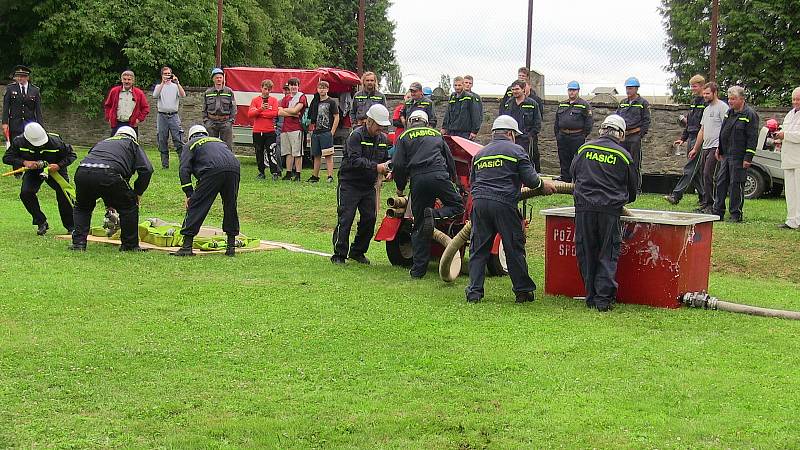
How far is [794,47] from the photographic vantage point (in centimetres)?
3500

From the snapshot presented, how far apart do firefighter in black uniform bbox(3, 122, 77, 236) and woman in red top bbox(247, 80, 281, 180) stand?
6.05m

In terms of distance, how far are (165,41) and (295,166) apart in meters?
12.0

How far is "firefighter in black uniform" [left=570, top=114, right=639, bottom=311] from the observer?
32.0 ft

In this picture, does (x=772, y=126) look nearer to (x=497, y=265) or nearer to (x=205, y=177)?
(x=497, y=265)

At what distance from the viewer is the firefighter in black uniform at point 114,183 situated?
41.4ft

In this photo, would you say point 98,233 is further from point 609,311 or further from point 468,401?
point 468,401

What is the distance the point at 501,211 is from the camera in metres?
10.1

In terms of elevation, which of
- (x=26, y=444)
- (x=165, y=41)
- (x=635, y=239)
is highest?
(x=165, y=41)

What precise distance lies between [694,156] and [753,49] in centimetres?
2058

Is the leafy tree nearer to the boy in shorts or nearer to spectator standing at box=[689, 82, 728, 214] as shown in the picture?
the boy in shorts

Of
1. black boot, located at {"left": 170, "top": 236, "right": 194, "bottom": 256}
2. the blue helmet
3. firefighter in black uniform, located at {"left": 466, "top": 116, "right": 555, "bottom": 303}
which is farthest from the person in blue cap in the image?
black boot, located at {"left": 170, "top": 236, "right": 194, "bottom": 256}

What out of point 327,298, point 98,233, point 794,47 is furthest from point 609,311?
point 794,47

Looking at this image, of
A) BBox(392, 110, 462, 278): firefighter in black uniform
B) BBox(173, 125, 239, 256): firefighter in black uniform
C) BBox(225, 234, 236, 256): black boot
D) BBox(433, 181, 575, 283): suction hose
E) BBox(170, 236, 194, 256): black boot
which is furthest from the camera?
BBox(225, 234, 236, 256): black boot

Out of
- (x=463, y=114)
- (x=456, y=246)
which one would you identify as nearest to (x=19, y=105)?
(x=463, y=114)
